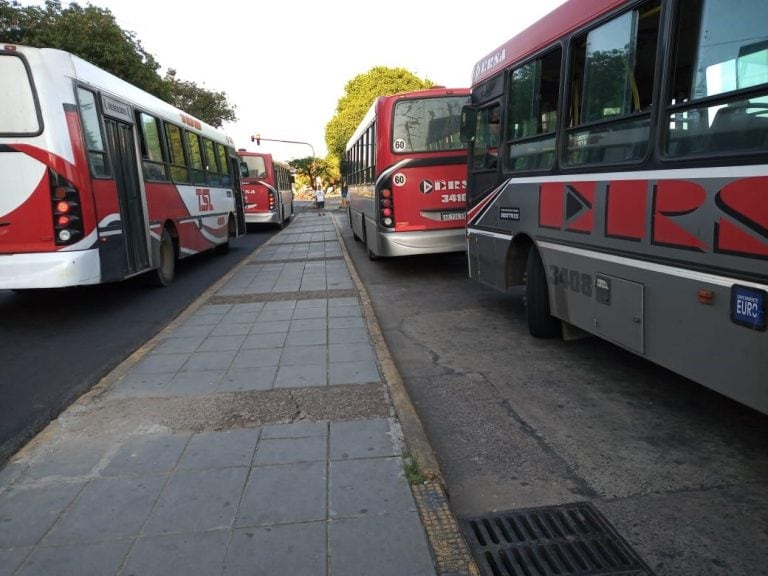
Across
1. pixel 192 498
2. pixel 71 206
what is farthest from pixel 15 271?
pixel 192 498

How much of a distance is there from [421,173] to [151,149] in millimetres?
4249

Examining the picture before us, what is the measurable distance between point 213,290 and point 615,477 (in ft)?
23.4

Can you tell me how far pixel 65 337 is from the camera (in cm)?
645

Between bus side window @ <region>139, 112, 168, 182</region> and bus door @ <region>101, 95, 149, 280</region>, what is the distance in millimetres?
366

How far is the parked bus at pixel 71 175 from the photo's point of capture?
614 centimetres

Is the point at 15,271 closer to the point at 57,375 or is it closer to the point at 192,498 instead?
the point at 57,375

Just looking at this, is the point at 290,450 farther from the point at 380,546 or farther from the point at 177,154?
the point at 177,154

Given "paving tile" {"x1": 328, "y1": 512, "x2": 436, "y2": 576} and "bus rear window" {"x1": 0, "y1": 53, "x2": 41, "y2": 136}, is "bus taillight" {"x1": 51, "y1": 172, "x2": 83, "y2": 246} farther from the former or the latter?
"paving tile" {"x1": 328, "y1": 512, "x2": 436, "y2": 576}

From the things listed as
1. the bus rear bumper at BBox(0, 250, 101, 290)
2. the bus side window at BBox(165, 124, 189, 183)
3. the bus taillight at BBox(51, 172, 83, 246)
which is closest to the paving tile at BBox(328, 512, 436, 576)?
the bus rear bumper at BBox(0, 250, 101, 290)

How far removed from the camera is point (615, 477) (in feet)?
10.5

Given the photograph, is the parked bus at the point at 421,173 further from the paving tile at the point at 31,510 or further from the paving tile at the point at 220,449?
the paving tile at the point at 31,510

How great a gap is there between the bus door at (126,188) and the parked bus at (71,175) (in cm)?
1

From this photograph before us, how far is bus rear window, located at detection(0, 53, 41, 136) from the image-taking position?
611 cm

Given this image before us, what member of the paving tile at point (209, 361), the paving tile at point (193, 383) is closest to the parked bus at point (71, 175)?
the paving tile at point (209, 361)
